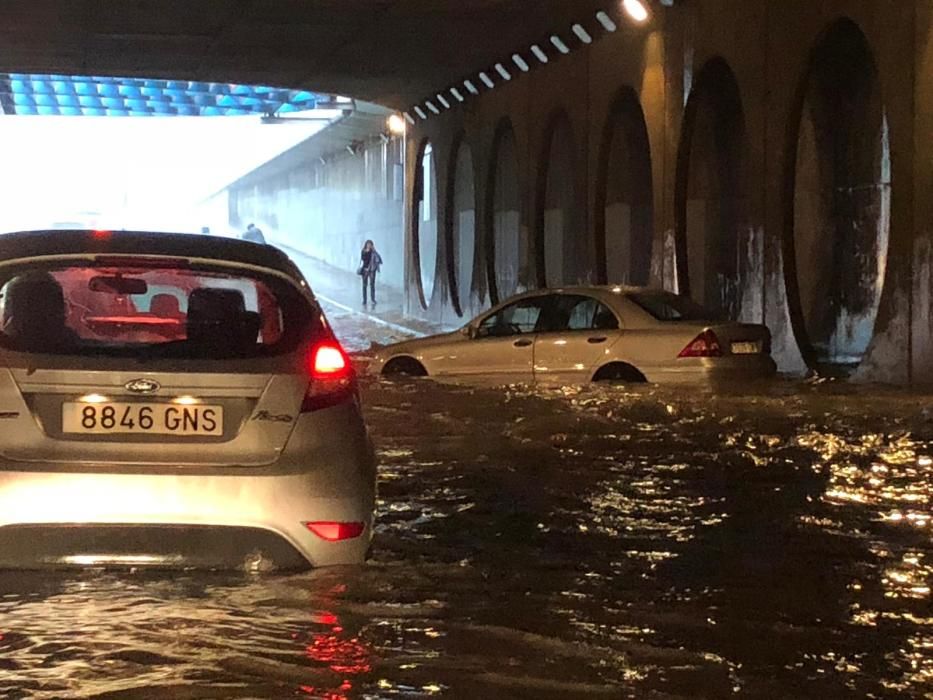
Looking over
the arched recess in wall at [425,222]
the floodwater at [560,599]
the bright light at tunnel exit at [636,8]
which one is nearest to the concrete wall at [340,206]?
the arched recess in wall at [425,222]

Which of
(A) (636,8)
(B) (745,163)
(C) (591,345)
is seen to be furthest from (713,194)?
(C) (591,345)

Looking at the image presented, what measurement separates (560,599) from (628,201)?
58.4 ft

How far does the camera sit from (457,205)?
3444cm

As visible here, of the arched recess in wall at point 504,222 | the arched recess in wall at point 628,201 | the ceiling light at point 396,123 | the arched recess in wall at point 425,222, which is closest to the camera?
the arched recess in wall at point 628,201

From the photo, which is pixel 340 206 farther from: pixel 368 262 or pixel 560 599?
pixel 560 599

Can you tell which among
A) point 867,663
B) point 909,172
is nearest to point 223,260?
point 867,663

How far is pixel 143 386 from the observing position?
223 inches

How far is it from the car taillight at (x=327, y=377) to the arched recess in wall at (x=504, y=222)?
69.7ft

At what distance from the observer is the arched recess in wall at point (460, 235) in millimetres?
32406

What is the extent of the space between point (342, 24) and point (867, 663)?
761 inches

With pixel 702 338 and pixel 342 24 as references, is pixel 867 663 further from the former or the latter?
pixel 342 24

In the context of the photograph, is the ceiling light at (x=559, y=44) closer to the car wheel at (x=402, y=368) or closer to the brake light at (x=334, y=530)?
the car wheel at (x=402, y=368)

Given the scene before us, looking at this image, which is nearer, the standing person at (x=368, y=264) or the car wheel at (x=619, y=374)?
the car wheel at (x=619, y=374)

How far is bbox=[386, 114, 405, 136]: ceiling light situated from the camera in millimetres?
37531
